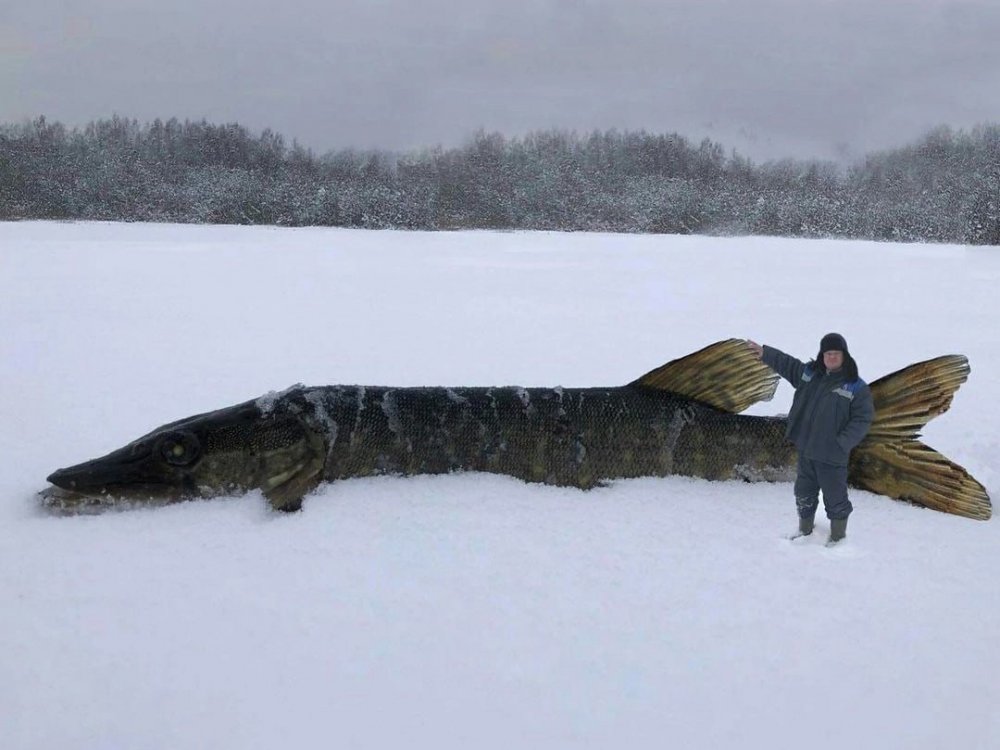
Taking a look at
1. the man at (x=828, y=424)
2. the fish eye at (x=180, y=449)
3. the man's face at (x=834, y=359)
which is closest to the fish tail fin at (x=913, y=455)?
the man at (x=828, y=424)

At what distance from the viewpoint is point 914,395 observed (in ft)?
13.5

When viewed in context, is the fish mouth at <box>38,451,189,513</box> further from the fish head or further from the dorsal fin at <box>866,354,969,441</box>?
the dorsal fin at <box>866,354,969,441</box>

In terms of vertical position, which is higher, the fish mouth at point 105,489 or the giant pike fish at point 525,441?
the giant pike fish at point 525,441

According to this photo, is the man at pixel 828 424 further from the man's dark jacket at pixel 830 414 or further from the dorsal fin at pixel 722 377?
the dorsal fin at pixel 722 377

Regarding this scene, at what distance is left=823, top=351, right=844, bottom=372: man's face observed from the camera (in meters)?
3.67

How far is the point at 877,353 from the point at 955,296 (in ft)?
14.1

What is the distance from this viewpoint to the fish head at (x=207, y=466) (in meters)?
4.24

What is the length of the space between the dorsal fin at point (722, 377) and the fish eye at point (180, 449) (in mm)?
2538

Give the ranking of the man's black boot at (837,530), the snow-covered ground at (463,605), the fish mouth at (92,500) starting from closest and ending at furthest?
the snow-covered ground at (463,605) → the man's black boot at (837,530) → the fish mouth at (92,500)

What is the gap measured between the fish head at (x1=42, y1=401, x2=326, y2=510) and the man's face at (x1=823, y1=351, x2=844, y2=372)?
101 inches

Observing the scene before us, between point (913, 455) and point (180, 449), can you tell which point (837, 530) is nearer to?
point (913, 455)

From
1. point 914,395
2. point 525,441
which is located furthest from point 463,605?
point 914,395

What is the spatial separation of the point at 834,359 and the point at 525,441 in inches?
67.5

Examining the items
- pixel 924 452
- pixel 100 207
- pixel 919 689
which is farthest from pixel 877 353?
pixel 100 207
